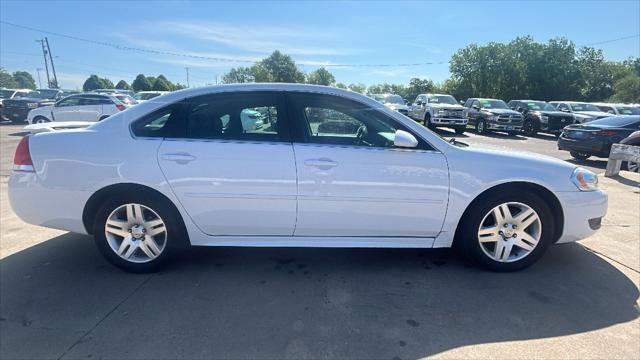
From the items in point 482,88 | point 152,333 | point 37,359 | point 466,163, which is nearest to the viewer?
point 37,359

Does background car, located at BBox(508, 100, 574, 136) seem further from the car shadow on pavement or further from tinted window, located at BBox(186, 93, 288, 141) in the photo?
tinted window, located at BBox(186, 93, 288, 141)

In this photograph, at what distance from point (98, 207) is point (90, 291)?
70cm

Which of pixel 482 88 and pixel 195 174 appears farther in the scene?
pixel 482 88

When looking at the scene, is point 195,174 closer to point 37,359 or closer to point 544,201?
point 37,359

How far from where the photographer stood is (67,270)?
132 inches

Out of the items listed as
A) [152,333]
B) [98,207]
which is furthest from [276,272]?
[98,207]

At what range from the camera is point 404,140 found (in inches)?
121

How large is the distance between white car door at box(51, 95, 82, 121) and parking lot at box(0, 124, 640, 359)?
40.2 feet

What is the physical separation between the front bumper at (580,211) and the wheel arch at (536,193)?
4 cm

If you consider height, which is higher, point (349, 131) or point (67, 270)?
point (349, 131)

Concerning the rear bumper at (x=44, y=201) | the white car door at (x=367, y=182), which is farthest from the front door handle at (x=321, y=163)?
the rear bumper at (x=44, y=201)

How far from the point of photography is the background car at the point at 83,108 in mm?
14023

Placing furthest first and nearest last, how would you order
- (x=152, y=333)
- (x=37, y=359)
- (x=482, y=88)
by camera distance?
(x=482, y=88) → (x=152, y=333) → (x=37, y=359)

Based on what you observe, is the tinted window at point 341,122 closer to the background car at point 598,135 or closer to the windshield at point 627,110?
the background car at point 598,135
